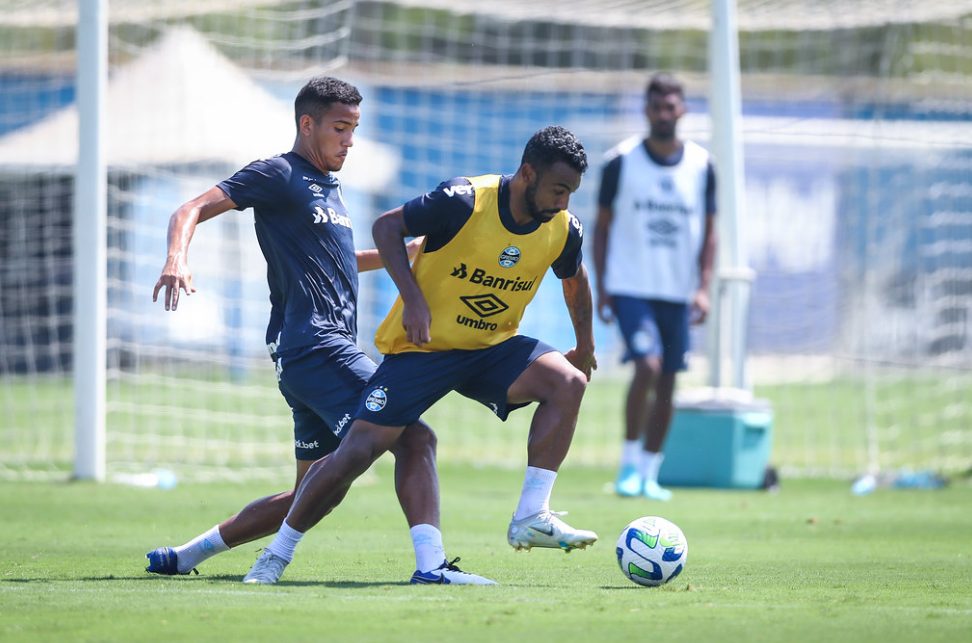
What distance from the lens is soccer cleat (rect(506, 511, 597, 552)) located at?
229 inches

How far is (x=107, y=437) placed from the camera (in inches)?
524

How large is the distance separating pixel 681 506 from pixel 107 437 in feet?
18.9

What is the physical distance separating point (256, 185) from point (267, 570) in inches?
64.0

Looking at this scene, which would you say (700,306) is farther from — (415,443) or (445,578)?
(445,578)

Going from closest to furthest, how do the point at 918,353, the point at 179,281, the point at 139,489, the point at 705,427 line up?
the point at 179,281 → the point at 139,489 → the point at 705,427 → the point at 918,353

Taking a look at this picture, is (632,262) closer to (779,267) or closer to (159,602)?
(159,602)

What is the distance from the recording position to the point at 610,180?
11.3 m

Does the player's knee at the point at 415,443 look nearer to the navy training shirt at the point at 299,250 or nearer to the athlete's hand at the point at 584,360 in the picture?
the navy training shirt at the point at 299,250

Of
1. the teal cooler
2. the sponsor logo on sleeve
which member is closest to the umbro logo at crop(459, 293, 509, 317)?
the sponsor logo on sleeve

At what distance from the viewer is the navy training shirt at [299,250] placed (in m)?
6.26

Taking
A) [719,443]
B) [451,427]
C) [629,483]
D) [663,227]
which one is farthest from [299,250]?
[451,427]

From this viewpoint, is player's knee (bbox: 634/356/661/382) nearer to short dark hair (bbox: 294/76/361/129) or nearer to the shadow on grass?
short dark hair (bbox: 294/76/361/129)

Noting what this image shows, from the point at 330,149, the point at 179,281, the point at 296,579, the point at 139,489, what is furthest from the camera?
the point at 139,489

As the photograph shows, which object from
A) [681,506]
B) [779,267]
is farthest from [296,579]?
[779,267]
